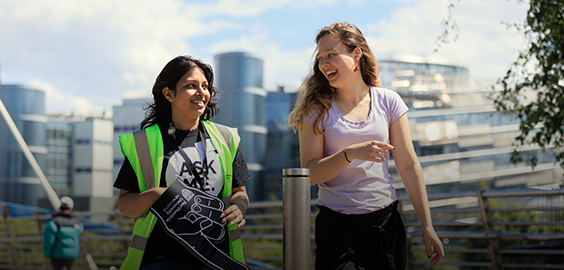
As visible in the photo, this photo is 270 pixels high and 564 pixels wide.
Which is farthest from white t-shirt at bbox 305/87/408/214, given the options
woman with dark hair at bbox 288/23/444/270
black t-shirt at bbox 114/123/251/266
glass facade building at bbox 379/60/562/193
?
glass facade building at bbox 379/60/562/193

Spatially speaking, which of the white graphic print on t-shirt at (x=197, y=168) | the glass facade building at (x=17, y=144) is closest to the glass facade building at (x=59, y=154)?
the glass facade building at (x=17, y=144)

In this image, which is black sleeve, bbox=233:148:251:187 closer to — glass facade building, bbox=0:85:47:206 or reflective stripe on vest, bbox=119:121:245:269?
reflective stripe on vest, bbox=119:121:245:269

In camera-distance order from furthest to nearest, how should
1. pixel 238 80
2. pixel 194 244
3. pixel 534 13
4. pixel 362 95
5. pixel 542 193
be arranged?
pixel 238 80, pixel 534 13, pixel 542 193, pixel 362 95, pixel 194 244

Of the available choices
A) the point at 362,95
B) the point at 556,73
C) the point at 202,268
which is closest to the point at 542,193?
the point at 556,73

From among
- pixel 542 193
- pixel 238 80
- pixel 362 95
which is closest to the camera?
pixel 362 95

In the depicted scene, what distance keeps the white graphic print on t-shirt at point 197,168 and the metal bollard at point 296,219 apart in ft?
1.40

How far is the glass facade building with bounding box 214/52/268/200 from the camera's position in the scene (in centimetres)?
4978

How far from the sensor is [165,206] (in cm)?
223

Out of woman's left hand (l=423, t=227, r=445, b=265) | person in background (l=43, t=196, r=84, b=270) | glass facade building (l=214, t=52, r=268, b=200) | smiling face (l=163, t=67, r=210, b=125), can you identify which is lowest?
person in background (l=43, t=196, r=84, b=270)

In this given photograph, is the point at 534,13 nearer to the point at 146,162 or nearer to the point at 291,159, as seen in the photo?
the point at 146,162

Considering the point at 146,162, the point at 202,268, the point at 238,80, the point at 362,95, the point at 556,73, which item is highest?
the point at 238,80

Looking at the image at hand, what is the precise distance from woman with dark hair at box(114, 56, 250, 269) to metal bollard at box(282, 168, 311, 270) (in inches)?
13.7

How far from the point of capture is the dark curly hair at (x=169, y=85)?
2.51 meters

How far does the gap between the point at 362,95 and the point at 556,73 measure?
4.84m
